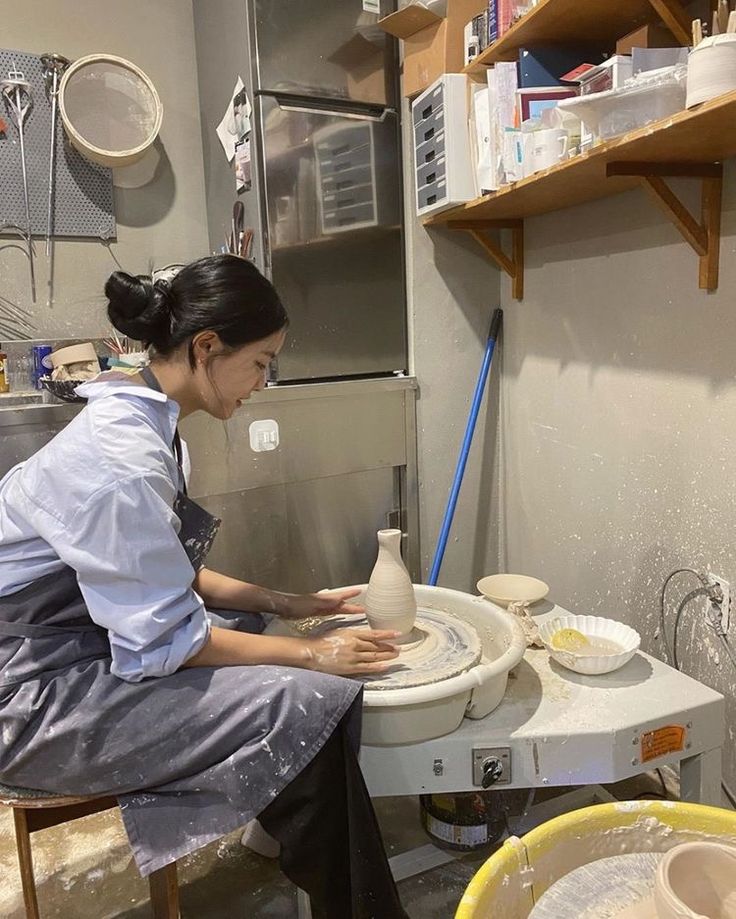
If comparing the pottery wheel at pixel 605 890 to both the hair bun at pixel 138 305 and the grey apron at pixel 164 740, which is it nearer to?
the grey apron at pixel 164 740

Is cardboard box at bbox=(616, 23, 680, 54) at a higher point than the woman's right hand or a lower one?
higher

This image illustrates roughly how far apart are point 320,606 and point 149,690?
1.66 ft

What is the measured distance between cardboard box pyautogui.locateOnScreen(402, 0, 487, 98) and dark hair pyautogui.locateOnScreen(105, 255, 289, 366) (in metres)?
1.08

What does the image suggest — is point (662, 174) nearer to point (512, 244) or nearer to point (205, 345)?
point (512, 244)

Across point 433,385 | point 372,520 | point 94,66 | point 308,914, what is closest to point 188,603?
point 308,914

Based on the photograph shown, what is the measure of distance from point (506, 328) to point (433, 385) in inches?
12.3

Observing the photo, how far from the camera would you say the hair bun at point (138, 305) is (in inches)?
48.6

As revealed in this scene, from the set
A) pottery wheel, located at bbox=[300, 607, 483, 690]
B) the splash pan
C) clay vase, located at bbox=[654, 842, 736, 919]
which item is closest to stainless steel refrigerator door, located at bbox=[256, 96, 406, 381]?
pottery wheel, located at bbox=[300, 607, 483, 690]

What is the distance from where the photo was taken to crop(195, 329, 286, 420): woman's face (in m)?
1.26

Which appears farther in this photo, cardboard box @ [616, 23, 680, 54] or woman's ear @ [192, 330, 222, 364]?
cardboard box @ [616, 23, 680, 54]

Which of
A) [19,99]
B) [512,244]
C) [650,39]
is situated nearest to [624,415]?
[512,244]

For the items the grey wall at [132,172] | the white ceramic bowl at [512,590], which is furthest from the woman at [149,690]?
the grey wall at [132,172]

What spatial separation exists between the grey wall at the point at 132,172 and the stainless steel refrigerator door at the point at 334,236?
572 mm

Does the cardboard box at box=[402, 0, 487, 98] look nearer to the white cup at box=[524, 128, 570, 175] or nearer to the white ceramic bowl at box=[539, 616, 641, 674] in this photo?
the white cup at box=[524, 128, 570, 175]
